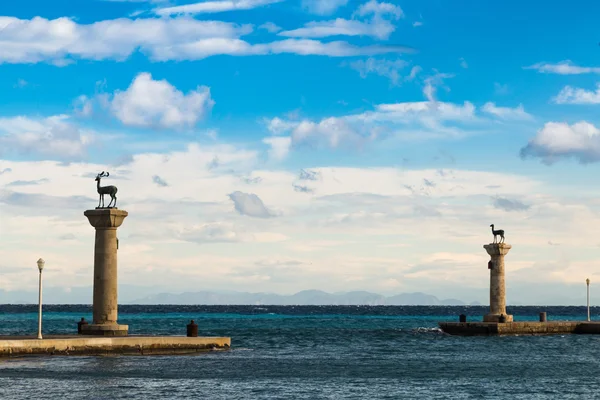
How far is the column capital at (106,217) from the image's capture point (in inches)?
2078

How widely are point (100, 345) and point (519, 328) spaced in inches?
1749

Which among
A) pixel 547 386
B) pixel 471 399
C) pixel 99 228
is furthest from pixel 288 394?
pixel 99 228

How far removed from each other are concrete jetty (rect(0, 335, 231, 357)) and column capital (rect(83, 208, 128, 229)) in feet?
20.7

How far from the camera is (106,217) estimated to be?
52875 mm

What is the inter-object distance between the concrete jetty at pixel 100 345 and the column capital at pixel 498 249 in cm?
3373

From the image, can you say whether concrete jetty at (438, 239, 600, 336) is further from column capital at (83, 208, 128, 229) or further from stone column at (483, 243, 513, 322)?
column capital at (83, 208, 128, 229)

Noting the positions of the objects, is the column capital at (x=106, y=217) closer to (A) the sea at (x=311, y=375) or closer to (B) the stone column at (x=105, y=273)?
(B) the stone column at (x=105, y=273)

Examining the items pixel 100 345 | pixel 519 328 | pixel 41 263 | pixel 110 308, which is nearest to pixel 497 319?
pixel 519 328

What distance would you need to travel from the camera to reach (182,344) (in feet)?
170

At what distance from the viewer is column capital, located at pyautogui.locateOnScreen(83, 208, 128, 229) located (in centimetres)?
5278

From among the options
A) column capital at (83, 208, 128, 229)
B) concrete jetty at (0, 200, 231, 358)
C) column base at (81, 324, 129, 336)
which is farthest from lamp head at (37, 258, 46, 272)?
column base at (81, 324, 129, 336)

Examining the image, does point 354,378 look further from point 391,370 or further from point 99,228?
point 99,228

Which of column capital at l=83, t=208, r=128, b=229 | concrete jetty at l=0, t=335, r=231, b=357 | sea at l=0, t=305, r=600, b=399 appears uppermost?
column capital at l=83, t=208, r=128, b=229

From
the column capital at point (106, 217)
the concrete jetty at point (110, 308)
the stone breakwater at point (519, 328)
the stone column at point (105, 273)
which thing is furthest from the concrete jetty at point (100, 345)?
the stone breakwater at point (519, 328)
